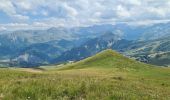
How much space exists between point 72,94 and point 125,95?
2245 mm

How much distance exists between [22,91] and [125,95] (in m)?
4.34

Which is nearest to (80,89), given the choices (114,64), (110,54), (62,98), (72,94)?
(72,94)

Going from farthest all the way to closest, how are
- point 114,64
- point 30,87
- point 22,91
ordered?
point 114,64
point 30,87
point 22,91

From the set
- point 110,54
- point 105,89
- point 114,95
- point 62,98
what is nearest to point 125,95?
point 114,95

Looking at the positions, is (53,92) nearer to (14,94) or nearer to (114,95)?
(14,94)

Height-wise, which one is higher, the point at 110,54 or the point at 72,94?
the point at 110,54

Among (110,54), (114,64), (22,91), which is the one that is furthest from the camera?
(110,54)

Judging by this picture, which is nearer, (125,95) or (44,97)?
(44,97)

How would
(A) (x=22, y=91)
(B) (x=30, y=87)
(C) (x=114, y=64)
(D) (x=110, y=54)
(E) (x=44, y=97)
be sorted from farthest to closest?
(D) (x=110, y=54) → (C) (x=114, y=64) → (B) (x=30, y=87) → (A) (x=22, y=91) → (E) (x=44, y=97)

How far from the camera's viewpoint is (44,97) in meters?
13.7

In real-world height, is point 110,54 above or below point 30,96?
above

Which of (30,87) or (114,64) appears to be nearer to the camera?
(30,87)

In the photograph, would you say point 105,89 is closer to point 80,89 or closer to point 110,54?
point 80,89

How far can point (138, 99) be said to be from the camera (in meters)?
14.2
